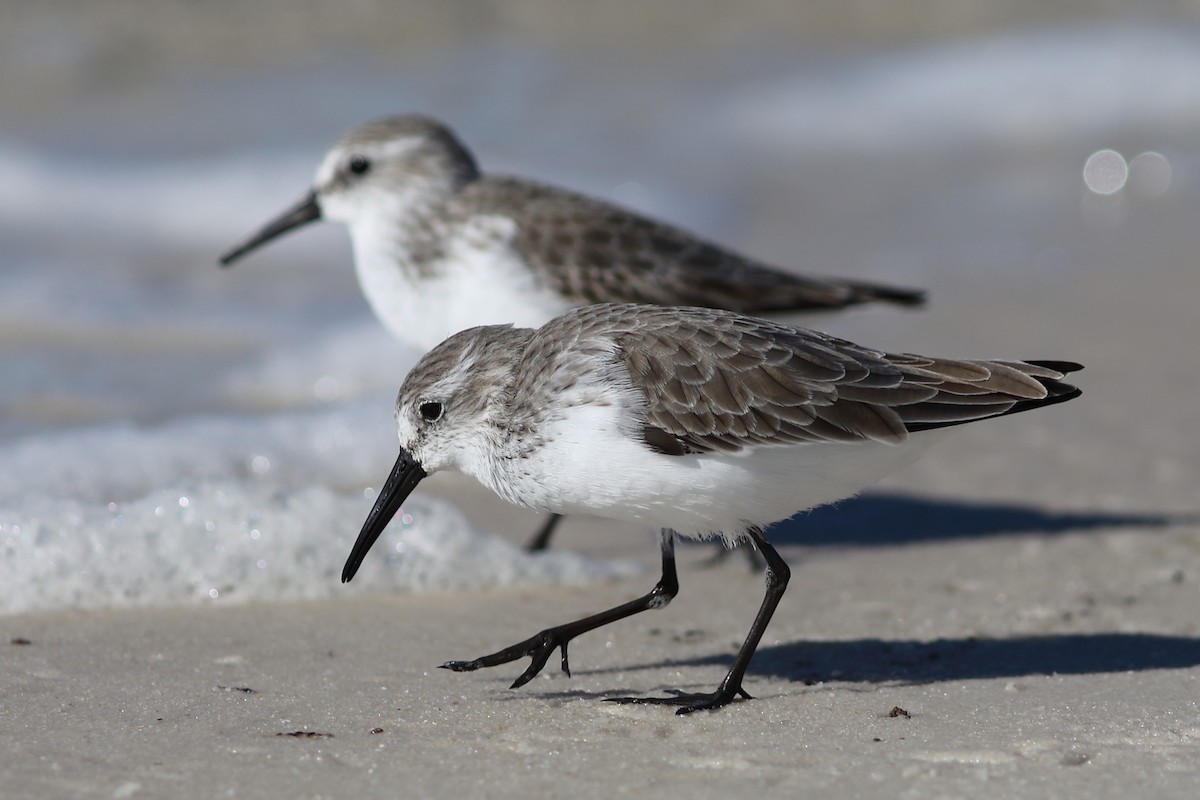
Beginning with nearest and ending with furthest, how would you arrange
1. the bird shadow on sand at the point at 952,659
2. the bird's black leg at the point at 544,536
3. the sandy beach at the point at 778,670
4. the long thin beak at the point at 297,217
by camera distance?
the sandy beach at the point at 778,670 < the bird shadow on sand at the point at 952,659 < the bird's black leg at the point at 544,536 < the long thin beak at the point at 297,217

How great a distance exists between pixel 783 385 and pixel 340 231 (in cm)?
794

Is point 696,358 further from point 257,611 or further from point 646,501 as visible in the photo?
point 257,611

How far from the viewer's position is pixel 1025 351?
810cm

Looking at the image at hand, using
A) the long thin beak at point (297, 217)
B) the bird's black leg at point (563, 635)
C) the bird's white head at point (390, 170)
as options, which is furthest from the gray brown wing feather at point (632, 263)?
the bird's black leg at point (563, 635)

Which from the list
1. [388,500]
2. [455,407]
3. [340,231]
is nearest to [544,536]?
[388,500]

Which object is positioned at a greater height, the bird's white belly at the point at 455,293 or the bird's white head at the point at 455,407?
the bird's white belly at the point at 455,293

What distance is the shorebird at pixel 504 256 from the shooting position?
→ 6320mm

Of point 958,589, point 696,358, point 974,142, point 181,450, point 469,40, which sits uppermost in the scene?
point 469,40

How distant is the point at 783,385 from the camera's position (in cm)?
423

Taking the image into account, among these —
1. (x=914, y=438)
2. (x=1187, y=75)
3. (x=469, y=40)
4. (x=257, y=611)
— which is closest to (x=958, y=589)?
(x=914, y=438)

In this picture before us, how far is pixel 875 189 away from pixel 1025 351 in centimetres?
430

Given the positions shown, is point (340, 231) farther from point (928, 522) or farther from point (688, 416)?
point (688, 416)

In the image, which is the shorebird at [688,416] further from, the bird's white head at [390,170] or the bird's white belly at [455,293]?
the bird's white head at [390,170]

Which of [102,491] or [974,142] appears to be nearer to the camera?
[102,491]
